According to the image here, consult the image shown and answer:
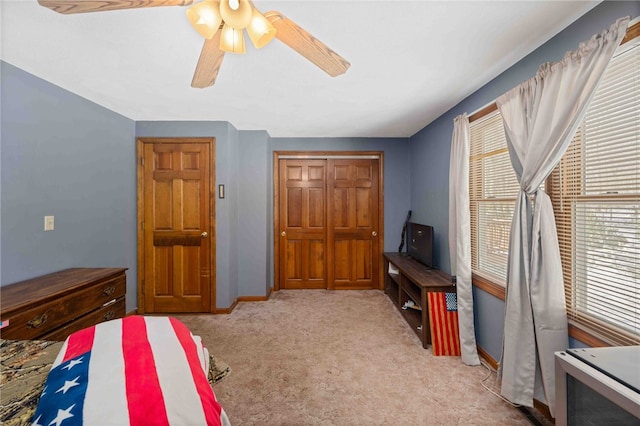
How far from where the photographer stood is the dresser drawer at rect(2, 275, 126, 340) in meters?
1.56

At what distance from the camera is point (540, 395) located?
1706 millimetres

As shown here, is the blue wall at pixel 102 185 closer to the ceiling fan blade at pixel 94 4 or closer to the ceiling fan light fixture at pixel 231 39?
the ceiling fan blade at pixel 94 4

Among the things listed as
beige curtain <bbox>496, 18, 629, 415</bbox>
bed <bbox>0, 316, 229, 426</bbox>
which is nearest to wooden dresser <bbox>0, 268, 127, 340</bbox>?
bed <bbox>0, 316, 229, 426</bbox>

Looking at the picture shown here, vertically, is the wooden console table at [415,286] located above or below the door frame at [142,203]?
below

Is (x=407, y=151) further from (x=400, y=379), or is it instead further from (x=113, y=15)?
(x=113, y=15)

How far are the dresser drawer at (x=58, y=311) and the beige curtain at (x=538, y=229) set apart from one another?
10.0ft

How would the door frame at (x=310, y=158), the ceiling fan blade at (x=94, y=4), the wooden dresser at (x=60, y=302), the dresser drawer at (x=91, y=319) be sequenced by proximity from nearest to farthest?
the ceiling fan blade at (x=94, y=4)
the wooden dresser at (x=60, y=302)
the dresser drawer at (x=91, y=319)
the door frame at (x=310, y=158)

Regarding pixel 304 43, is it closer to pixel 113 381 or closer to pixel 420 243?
pixel 113 381

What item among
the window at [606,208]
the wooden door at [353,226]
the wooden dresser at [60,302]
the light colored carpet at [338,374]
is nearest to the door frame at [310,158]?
the wooden door at [353,226]

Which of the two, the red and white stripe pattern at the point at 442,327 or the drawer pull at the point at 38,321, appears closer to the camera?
the drawer pull at the point at 38,321

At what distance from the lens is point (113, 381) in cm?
81

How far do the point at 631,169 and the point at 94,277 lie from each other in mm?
3522

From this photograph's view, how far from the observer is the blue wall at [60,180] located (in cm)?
202

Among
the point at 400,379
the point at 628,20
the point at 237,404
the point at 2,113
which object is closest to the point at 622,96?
the point at 628,20
